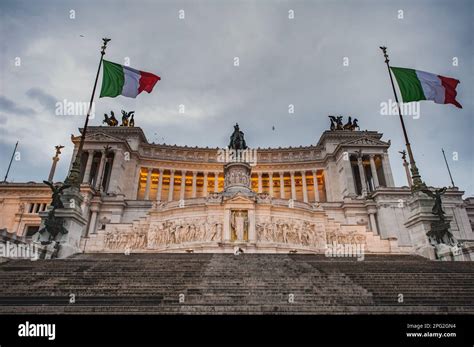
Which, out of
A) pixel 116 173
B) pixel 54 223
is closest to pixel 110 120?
pixel 116 173

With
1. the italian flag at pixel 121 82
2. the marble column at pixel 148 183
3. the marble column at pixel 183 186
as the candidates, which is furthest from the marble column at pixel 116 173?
the italian flag at pixel 121 82

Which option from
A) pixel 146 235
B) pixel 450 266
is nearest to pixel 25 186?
pixel 146 235

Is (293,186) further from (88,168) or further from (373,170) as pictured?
(88,168)

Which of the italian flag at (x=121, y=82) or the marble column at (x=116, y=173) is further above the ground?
the marble column at (x=116, y=173)

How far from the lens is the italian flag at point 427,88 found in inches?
808

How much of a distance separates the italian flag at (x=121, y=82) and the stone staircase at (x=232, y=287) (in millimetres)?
10963

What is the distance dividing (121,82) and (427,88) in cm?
2004

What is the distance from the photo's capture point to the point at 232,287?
1066 centimetres

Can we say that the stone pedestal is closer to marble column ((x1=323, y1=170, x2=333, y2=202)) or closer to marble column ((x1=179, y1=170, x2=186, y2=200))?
marble column ((x1=179, y1=170, x2=186, y2=200))

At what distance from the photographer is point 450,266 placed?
13961mm

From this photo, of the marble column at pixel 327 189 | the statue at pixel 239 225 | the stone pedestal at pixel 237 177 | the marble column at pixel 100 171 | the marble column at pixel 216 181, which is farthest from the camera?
the marble column at pixel 216 181

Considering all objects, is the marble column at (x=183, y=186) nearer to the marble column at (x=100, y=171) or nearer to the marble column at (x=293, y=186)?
the marble column at (x=100, y=171)

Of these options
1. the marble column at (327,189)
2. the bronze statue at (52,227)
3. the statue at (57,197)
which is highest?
the marble column at (327,189)
